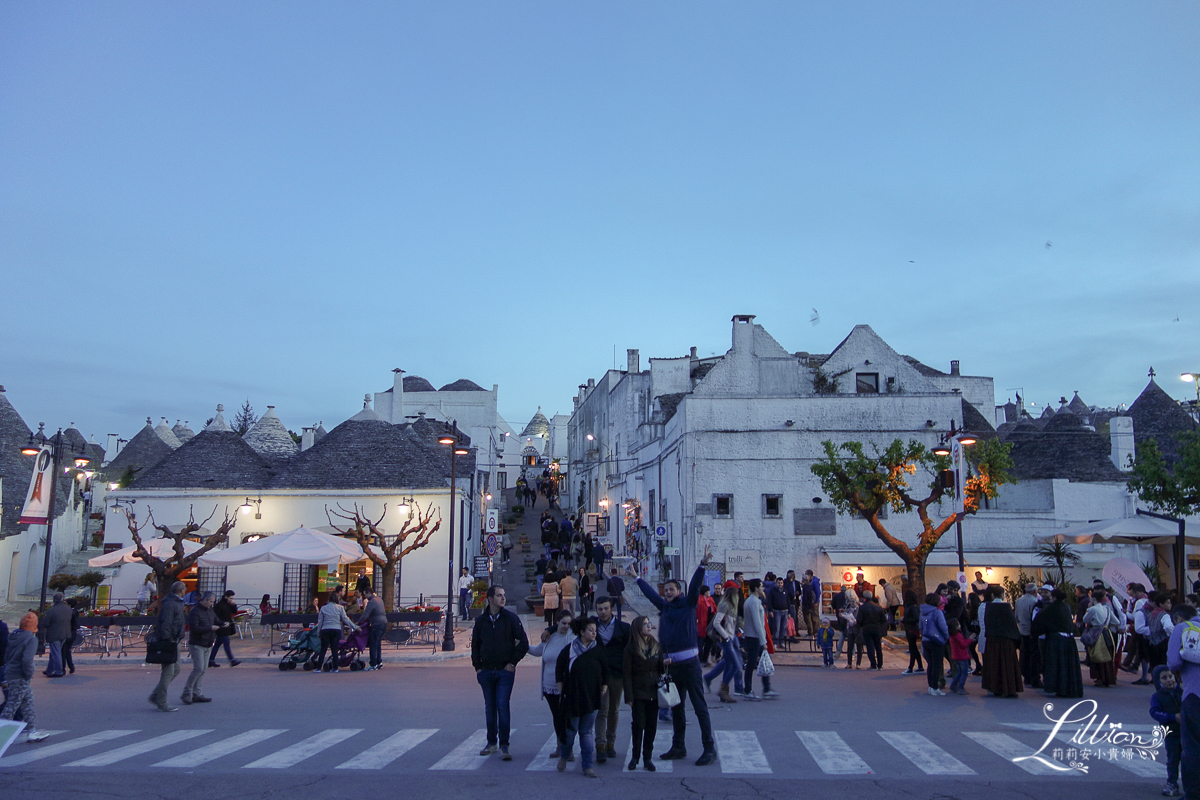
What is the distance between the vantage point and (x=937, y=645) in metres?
12.9

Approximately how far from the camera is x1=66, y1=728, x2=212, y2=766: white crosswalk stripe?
29.4 ft

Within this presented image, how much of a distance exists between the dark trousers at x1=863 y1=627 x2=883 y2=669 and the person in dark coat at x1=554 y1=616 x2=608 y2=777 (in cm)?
908

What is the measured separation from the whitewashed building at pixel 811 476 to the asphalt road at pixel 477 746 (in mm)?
13504

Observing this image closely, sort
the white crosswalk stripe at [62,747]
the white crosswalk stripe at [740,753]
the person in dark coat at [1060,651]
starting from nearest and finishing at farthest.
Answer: the white crosswalk stripe at [740,753] → the white crosswalk stripe at [62,747] → the person in dark coat at [1060,651]

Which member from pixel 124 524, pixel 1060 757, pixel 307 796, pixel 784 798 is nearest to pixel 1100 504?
pixel 1060 757

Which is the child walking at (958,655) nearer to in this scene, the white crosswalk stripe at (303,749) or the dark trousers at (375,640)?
the white crosswalk stripe at (303,749)

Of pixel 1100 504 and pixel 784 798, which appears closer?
pixel 784 798

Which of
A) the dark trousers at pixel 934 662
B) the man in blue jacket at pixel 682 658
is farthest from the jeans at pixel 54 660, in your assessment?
the dark trousers at pixel 934 662

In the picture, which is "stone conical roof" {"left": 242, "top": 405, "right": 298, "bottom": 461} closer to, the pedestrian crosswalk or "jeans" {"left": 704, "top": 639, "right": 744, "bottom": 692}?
the pedestrian crosswalk

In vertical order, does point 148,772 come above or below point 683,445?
below

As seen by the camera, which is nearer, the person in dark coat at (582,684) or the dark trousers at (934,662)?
the person in dark coat at (582,684)

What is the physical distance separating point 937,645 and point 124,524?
25598mm

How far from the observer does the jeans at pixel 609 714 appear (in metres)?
8.77

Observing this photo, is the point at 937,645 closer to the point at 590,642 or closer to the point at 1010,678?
the point at 1010,678
